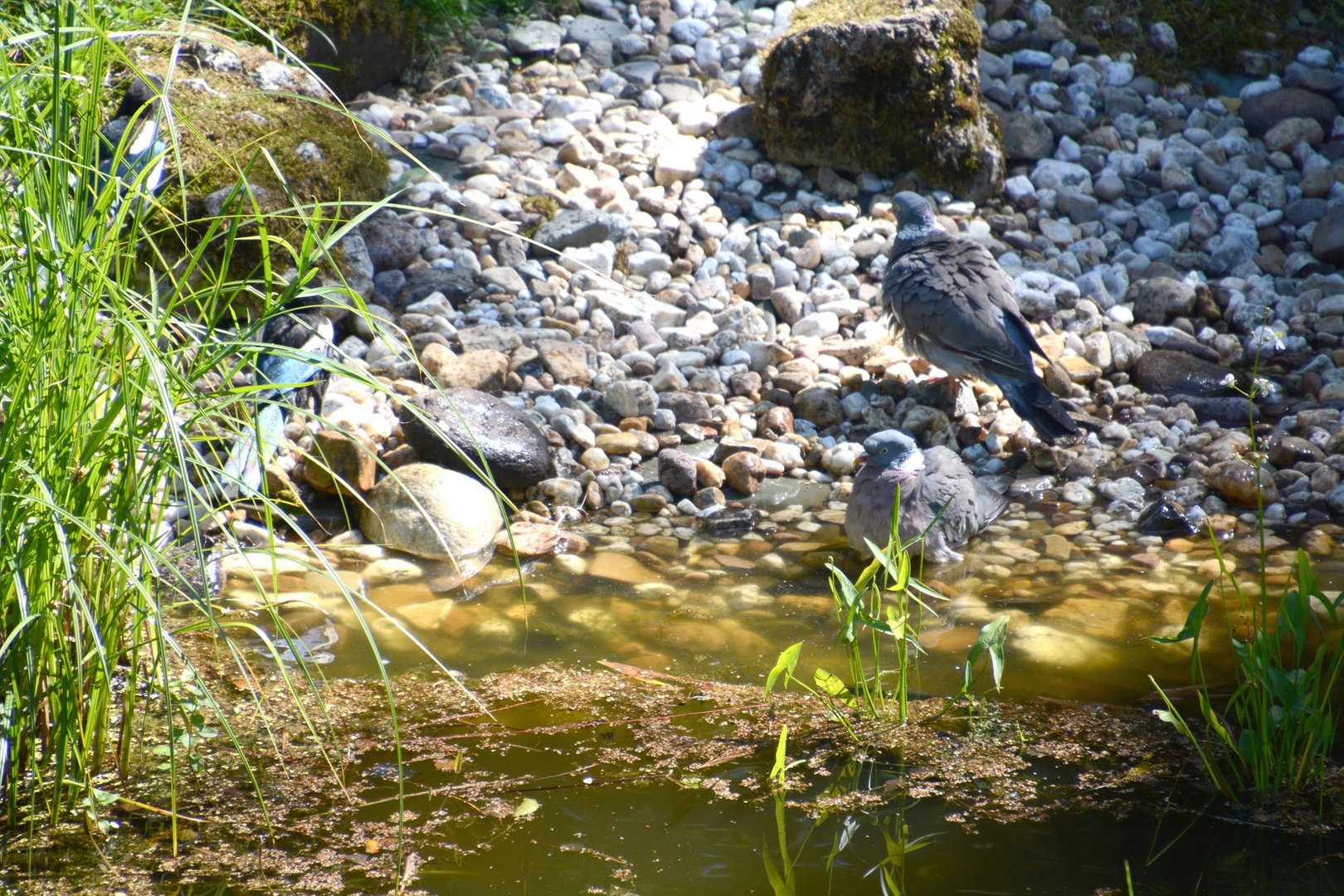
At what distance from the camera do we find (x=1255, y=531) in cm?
383

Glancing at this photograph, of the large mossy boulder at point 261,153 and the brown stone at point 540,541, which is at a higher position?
the large mossy boulder at point 261,153

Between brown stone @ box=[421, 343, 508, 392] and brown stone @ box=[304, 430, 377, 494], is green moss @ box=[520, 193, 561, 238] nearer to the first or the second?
brown stone @ box=[421, 343, 508, 392]

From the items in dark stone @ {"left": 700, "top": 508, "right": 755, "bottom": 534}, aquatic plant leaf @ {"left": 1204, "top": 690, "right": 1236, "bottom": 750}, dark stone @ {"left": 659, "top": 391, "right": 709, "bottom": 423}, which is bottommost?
dark stone @ {"left": 700, "top": 508, "right": 755, "bottom": 534}

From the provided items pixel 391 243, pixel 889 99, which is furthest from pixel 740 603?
pixel 889 99

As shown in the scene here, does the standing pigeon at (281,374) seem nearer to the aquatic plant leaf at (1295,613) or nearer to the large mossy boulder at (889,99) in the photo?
the aquatic plant leaf at (1295,613)

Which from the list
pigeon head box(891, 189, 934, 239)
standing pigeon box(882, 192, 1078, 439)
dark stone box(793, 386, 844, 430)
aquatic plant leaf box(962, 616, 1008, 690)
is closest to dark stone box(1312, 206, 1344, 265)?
standing pigeon box(882, 192, 1078, 439)

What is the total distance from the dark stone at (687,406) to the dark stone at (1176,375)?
6.44 feet

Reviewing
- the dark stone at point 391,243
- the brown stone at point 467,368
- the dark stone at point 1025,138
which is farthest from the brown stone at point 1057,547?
the dark stone at point 1025,138

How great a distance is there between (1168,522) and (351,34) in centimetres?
495

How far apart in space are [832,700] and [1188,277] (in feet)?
12.5

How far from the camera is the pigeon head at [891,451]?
3764 mm

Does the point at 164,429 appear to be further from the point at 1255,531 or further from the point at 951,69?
the point at 951,69

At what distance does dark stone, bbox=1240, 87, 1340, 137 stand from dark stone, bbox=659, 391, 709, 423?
4.36 meters

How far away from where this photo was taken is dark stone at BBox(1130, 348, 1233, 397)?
484cm
